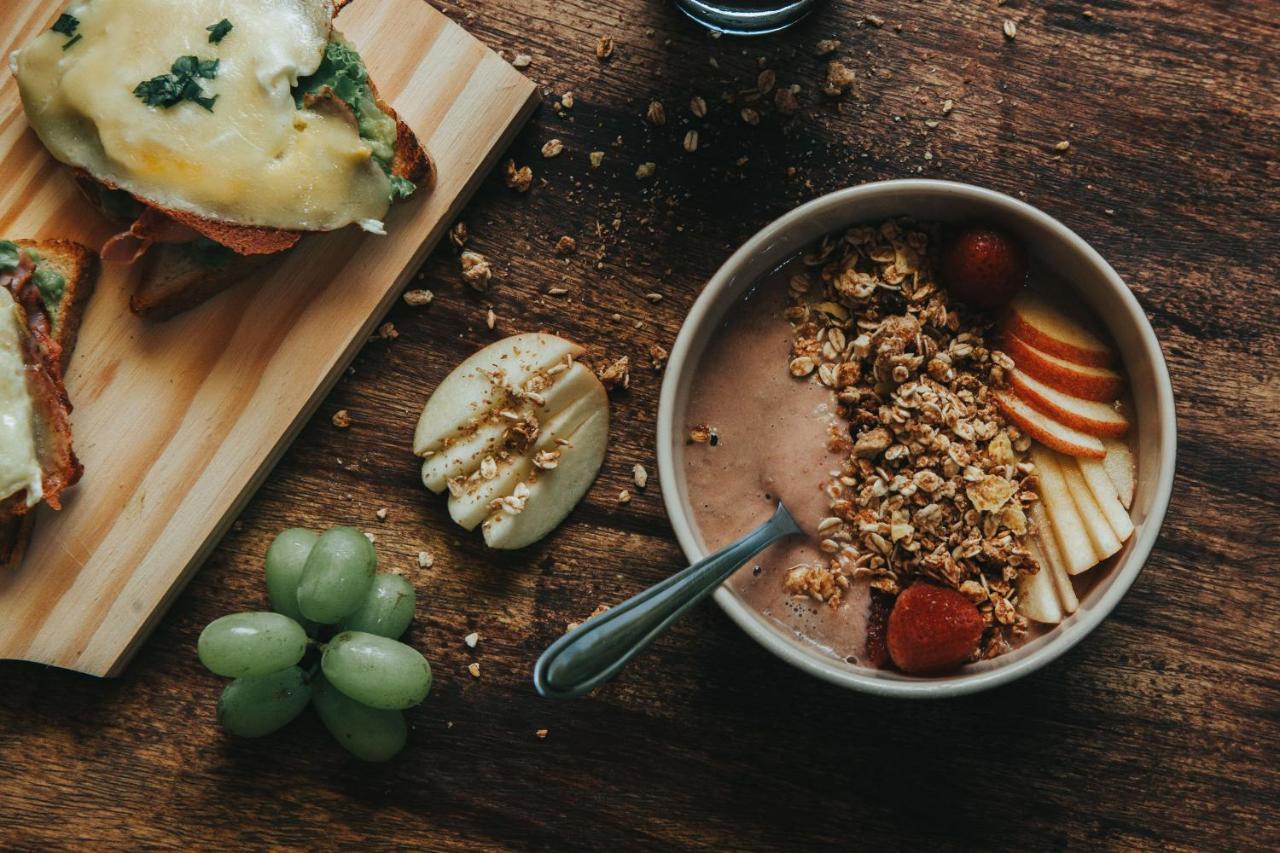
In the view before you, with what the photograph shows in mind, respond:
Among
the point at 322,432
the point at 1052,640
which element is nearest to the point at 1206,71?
the point at 1052,640

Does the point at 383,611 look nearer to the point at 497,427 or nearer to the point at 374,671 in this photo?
the point at 374,671

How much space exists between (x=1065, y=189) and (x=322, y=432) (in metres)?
1.26

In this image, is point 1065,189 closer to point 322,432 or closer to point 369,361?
point 369,361

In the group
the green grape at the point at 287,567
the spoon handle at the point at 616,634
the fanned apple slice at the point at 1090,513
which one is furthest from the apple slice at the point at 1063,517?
the green grape at the point at 287,567

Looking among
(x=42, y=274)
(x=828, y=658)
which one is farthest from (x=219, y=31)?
(x=828, y=658)

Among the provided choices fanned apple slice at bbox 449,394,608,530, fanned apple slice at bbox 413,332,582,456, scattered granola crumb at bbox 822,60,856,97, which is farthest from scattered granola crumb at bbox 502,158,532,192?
scattered granola crumb at bbox 822,60,856,97

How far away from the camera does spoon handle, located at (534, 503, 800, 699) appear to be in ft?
3.81

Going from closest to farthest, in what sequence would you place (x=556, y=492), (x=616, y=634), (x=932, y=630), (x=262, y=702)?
(x=616, y=634) < (x=932, y=630) < (x=262, y=702) < (x=556, y=492)

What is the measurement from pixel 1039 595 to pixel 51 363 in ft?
4.87

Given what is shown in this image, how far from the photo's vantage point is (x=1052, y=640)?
4.28 feet

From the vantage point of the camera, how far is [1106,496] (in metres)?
1.35

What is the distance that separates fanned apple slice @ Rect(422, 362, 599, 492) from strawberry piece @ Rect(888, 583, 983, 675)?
22.9 inches

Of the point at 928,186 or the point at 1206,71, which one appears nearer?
the point at 928,186

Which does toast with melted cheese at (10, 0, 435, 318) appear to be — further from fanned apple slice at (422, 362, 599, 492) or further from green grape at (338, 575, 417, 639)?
green grape at (338, 575, 417, 639)
